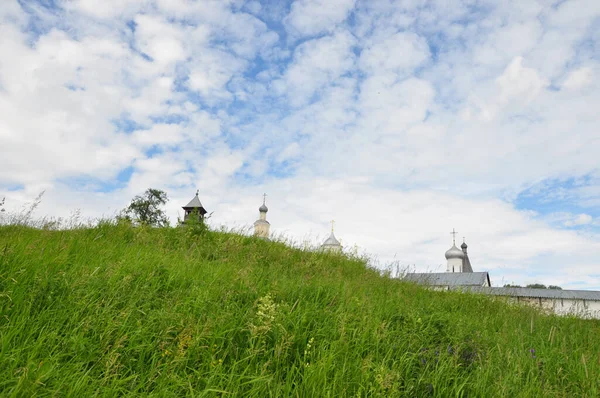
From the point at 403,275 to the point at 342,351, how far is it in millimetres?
6499

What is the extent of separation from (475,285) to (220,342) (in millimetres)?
10306

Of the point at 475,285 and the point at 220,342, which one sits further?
the point at 475,285

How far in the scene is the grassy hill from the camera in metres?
2.53

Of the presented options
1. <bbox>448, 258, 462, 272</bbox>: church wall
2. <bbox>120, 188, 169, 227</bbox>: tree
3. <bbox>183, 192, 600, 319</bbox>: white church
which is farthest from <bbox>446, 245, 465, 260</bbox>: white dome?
<bbox>120, 188, 169, 227</bbox>: tree

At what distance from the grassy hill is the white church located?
4.23 meters

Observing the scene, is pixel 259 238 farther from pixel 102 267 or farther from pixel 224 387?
pixel 224 387

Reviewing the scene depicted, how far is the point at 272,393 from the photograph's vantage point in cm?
261

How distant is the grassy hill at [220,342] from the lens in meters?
2.53

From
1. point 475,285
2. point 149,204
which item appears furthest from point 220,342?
point 149,204

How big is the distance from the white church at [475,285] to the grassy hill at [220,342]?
4232 mm

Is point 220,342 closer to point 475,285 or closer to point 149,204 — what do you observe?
point 475,285

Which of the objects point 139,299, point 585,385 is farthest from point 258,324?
point 585,385

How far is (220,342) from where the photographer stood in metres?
3.07

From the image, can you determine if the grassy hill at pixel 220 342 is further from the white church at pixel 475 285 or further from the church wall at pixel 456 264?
the church wall at pixel 456 264
